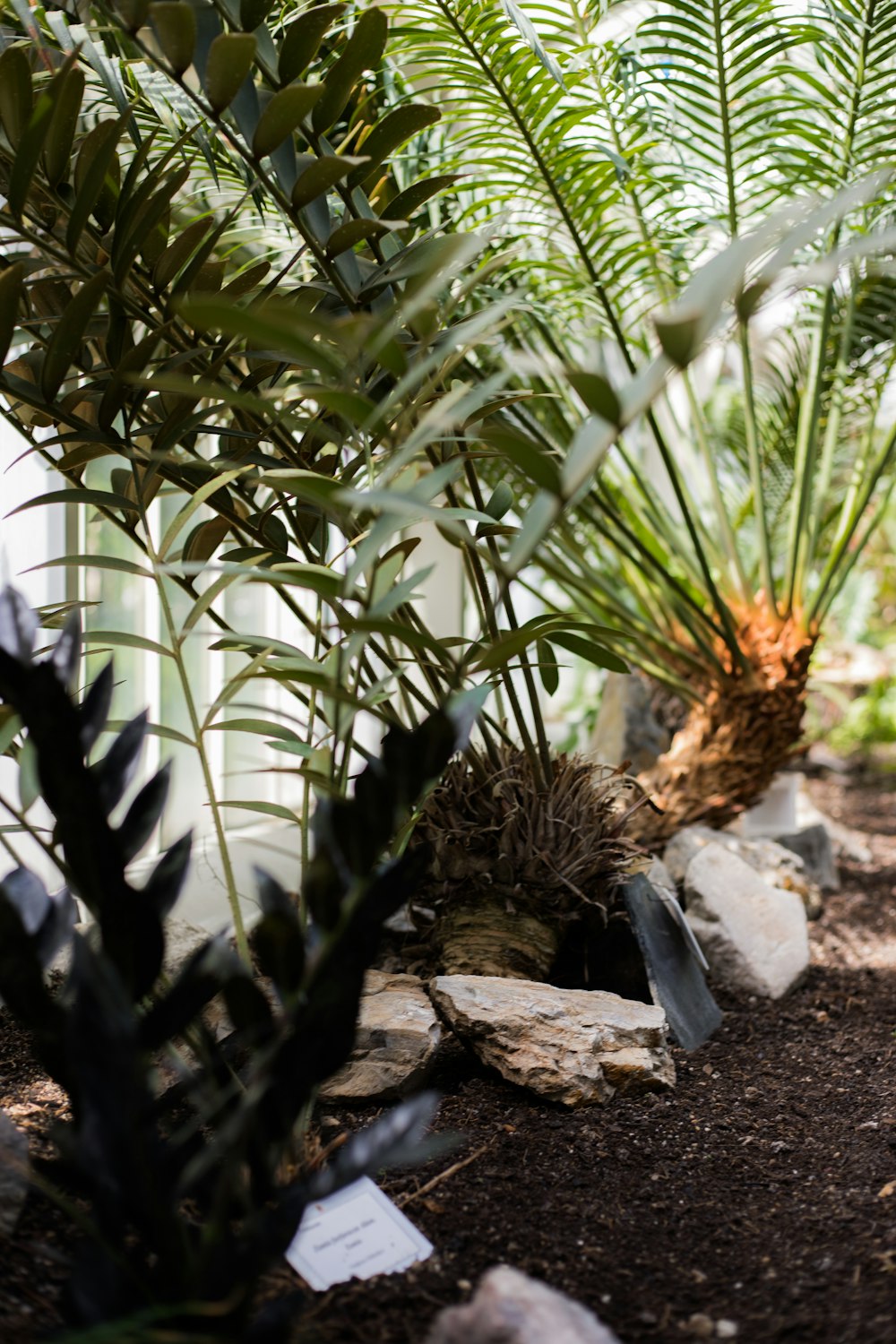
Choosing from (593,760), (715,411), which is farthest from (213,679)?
(715,411)

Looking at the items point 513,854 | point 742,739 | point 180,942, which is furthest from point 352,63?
point 742,739

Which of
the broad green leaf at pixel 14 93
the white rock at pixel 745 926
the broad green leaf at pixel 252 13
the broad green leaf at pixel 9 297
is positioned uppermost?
the broad green leaf at pixel 14 93

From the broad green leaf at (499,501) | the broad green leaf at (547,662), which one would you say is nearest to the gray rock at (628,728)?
the broad green leaf at (547,662)

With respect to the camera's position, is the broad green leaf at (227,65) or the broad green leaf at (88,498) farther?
the broad green leaf at (88,498)

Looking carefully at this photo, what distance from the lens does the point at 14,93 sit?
1.03 m

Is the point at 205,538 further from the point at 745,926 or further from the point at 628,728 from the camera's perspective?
the point at 628,728

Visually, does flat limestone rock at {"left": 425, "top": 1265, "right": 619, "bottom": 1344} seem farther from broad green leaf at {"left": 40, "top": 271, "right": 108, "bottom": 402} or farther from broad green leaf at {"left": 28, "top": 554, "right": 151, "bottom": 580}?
broad green leaf at {"left": 40, "top": 271, "right": 108, "bottom": 402}

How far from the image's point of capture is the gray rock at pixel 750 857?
7.33 ft

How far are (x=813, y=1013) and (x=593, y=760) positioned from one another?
0.61 m

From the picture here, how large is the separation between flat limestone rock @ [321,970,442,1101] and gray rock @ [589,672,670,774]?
1620 millimetres

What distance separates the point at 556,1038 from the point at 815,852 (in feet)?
6.07

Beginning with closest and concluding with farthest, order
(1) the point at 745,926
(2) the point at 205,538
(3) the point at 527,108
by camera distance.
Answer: (2) the point at 205,538 < (3) the point at 527,108 < (1) the point at 745,926

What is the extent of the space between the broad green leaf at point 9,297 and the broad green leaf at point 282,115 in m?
0.25

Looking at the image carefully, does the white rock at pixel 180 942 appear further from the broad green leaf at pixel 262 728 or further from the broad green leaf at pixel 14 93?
the broad green leaf at pixel 14 93
